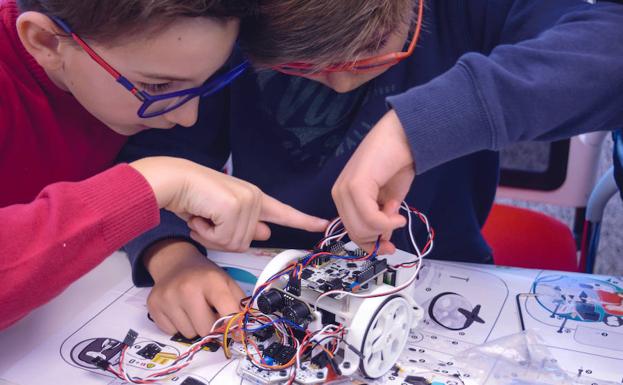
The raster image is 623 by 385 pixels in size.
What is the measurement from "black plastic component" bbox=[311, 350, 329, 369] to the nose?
0.36 m

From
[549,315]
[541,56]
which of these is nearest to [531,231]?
[549,315]

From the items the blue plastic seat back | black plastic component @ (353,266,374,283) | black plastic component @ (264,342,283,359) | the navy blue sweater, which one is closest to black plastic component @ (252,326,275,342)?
black plastic component @ (264,342,283,359)

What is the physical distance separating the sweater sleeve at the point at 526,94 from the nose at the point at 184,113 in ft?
0.91

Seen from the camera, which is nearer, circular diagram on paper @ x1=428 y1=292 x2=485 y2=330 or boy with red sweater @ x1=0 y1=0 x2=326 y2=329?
boy with red sweater @ x1=0 y1=0 x2=326 y2=329

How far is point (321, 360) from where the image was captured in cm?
66

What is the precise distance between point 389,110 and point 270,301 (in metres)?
0.27

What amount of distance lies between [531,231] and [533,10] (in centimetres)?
48

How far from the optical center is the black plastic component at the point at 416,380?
0.67 metres

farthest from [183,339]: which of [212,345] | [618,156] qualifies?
[618,156]

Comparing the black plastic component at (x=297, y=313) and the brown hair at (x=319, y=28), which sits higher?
the brown hair at (x=319, y=28)

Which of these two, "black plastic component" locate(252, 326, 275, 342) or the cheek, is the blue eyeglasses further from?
"black plastic component" locate(252, 326, 275, 342)

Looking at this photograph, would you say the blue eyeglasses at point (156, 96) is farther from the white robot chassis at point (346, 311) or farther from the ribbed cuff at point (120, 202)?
the white robot chassis at point (346, 311)

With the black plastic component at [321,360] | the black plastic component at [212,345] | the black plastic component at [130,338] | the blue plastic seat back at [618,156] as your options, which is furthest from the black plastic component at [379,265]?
the blue plastic seat back at [618,156]

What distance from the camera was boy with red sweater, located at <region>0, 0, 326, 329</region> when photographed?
625 millimetres
